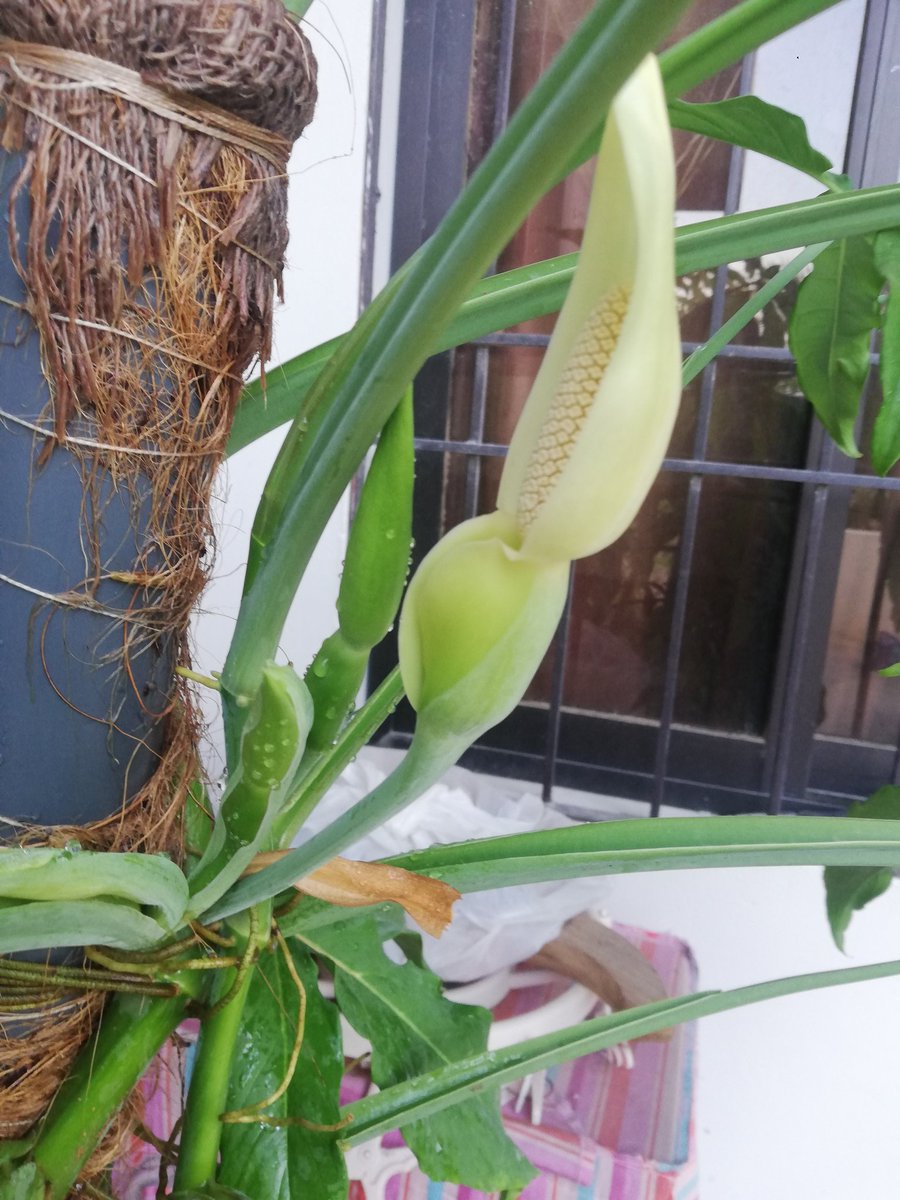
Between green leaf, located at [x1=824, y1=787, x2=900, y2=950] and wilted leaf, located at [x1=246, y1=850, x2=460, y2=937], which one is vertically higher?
wilted leaf, located at [x1=246, y1=850, x2=460, y2=937]

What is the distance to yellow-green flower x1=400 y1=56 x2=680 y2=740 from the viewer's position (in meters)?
0.10

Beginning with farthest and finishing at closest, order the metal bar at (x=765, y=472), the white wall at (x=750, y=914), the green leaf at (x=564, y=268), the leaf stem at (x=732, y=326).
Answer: the metal bar at (x=765, y=472), the white wall at (x=750, y=914), the leaf stem at (x=732, y=326), the green leaf at (x=564, y=268)

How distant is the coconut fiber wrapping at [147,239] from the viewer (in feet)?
0.60

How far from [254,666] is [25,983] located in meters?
0.12

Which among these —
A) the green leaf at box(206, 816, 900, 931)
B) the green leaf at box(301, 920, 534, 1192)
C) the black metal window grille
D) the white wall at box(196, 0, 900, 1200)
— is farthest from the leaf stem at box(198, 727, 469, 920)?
the black metal window grille

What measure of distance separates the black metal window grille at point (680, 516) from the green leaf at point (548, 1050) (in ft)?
1.70

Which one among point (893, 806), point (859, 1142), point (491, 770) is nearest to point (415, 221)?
point (491, 770)

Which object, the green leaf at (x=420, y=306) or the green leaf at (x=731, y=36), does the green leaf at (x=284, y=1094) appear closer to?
the green leaf at (x=420, y=306)

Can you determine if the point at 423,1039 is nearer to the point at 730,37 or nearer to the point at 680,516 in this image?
the point at 730,37

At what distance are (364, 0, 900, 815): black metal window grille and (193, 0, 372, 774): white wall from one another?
69 mm

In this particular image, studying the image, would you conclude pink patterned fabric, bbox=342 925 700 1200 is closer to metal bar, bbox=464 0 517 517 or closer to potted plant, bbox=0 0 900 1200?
potted plant, bbox=0 0 900 1200

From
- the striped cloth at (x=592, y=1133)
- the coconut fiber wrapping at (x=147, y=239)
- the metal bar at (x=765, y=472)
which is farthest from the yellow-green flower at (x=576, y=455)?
the metal bar at (x=765, y=472)

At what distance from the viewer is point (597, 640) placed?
0.87 meters

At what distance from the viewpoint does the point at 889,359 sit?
34 centimetres
